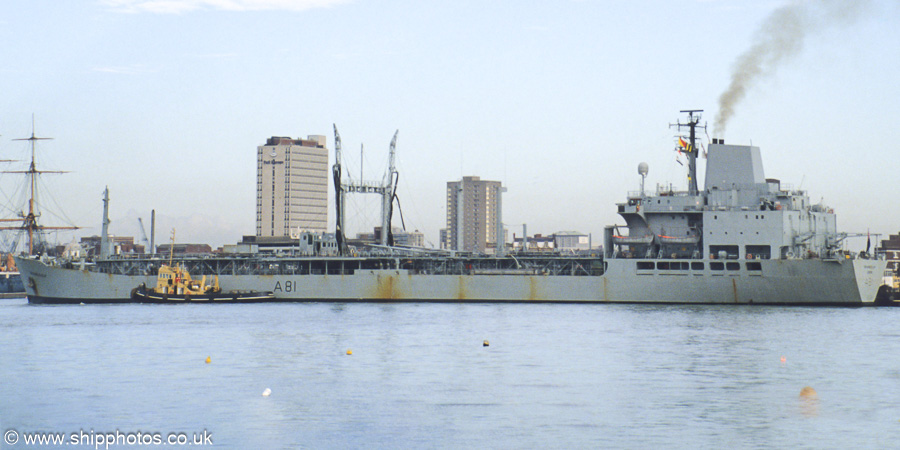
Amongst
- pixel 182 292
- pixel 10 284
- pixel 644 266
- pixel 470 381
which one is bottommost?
pixel 470 381

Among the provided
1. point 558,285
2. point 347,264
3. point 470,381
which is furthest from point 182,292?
point 470,381

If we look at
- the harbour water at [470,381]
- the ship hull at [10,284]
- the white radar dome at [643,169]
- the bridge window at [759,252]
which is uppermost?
the white radar dome at [643,169]

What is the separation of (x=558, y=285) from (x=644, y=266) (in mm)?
6118

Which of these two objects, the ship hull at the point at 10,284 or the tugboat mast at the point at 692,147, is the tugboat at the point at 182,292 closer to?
the tugboat mast at the point at 692,147

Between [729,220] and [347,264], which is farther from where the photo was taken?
[347,264]

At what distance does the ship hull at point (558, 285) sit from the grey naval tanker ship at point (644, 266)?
7cm

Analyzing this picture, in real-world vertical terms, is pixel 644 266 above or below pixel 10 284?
above

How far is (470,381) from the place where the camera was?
26766mm

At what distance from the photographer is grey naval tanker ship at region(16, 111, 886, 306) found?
182ft

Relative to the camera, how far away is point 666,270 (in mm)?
57656

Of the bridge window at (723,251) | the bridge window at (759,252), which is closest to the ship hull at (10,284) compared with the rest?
the bridge window at (723,251)

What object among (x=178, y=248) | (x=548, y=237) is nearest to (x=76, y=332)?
(x=548, y=237)

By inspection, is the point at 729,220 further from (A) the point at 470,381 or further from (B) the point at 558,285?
(A) the point at 470,381

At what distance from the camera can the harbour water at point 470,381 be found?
19969 mm
